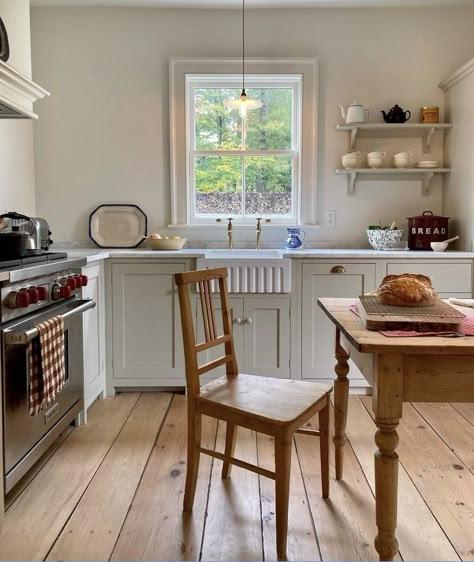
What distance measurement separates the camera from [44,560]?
Result: 147cm

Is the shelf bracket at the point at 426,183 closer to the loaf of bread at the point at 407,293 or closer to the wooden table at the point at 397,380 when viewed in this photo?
the loaf of bread at the point at 407,293

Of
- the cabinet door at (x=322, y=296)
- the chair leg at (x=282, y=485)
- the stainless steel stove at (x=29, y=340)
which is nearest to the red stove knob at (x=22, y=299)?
the stainless steel stove at (x=29, y=340)

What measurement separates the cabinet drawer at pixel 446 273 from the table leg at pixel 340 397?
1.18 metres

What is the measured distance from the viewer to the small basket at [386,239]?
3141 mm

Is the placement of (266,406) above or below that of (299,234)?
below

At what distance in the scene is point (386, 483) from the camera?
1.28 metres

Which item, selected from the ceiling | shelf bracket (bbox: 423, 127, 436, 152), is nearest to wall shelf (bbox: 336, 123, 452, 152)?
shelf bracket (bbox: 423, 127, 436, 152)

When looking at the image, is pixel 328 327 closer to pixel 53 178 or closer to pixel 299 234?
pixel 299 234

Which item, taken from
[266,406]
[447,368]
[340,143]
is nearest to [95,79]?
[340,143]

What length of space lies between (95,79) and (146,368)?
2057 millimetres

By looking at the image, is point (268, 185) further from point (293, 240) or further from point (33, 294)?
point (33, 294)

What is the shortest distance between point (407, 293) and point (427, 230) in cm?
189

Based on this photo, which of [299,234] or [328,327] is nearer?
[328,327]

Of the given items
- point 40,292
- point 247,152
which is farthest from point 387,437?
point 247,152
